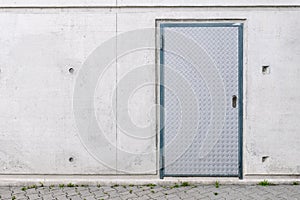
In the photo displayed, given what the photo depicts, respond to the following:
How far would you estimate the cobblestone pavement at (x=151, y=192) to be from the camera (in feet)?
12.2

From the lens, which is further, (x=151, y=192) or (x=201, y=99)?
(x=201, y=99)

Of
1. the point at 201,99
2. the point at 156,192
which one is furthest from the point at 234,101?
the point at 156,192

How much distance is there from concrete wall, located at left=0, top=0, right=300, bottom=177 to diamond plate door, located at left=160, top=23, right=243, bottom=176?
14 cm

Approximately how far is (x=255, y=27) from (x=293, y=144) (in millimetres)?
1643

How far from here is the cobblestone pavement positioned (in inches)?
147

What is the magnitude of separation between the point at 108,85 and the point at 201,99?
4.13 ft

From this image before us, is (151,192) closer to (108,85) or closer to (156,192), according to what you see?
(156,192)

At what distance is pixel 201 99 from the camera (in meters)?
4.12

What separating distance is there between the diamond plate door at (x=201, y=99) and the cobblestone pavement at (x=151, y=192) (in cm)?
25

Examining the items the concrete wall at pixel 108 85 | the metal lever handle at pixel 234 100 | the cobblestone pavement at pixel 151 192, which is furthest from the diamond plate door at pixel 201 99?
the cobblestone pavement at pixel 151 192

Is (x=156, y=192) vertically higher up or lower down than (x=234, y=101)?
lower down

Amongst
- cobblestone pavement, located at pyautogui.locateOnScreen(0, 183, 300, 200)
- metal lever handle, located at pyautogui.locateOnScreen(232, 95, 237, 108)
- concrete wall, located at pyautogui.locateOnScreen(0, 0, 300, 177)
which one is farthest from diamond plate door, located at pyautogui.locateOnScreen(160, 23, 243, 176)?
cobblestone pavement, located at pyautogui.locateOnScreen(0, 183, 300, 200)

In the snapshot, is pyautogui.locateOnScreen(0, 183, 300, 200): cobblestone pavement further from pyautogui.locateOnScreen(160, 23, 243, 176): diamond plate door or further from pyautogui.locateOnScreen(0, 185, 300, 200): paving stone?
pyautogui.locateOnScreen(160, 23, 243, 176): diamond plate door

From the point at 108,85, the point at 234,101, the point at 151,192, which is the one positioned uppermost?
the point at 108,85
